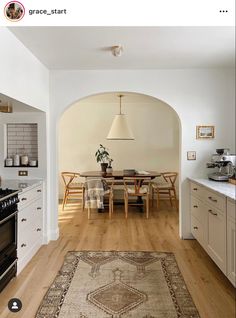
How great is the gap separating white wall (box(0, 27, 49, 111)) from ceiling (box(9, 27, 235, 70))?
7cm

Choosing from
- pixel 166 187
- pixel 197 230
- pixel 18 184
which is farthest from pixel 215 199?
pixel 166 187

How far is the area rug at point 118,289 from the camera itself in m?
1.73

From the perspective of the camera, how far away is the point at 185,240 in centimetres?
318

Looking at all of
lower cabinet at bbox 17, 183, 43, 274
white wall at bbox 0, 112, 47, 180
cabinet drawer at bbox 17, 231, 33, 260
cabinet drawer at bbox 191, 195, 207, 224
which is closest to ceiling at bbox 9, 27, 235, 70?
white wall at bbox 0, 112, 47, 180

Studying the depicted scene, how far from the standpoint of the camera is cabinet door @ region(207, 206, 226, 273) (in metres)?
2.06

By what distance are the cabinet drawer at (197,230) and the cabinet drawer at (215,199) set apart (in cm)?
38

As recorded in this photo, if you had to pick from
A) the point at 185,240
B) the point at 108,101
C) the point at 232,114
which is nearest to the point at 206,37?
the point at 232,114

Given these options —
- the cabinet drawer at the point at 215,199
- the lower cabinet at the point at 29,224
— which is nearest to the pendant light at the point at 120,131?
the lower cabinet at the point at 29,224

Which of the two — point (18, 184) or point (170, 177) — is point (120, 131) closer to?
point (170, 177)

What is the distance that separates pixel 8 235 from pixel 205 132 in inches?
90.9

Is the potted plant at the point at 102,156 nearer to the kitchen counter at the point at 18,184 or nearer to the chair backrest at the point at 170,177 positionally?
the chair backrest at the point at 170,177

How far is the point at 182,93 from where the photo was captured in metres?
3.14

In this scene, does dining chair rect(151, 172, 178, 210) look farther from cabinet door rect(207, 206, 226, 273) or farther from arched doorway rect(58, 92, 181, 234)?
cabinet door rect(207, 206, 226, 273)
